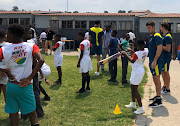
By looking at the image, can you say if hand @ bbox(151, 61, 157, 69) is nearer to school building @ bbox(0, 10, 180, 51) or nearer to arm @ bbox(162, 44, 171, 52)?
arm @ bbox(162, 44, 171, 52)

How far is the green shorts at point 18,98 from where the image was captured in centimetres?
364

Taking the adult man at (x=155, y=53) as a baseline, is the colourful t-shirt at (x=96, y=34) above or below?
above

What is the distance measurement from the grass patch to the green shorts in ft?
4.26

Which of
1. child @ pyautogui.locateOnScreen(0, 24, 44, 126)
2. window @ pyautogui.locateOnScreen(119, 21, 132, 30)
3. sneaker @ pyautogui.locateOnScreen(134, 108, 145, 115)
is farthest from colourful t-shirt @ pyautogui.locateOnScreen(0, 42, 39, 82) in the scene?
window @ pyautogui.locateOnScreen(119, 21, 132, 30)

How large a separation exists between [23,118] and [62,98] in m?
1.82

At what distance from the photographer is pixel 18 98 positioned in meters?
3.67

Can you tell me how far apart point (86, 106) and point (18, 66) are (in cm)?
289

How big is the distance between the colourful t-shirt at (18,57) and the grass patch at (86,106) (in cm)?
168

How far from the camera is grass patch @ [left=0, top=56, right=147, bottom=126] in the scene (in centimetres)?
513

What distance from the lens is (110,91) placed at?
25.2 ft

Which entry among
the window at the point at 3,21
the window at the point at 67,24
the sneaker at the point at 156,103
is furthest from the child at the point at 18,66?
the window at the point at 3,21

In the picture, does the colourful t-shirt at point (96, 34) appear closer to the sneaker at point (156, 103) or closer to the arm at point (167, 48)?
the arm at point (167, 48)

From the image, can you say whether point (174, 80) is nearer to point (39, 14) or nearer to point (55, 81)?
point (55, 81)

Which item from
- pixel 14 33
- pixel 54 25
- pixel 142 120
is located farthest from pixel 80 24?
pixel 14 33
